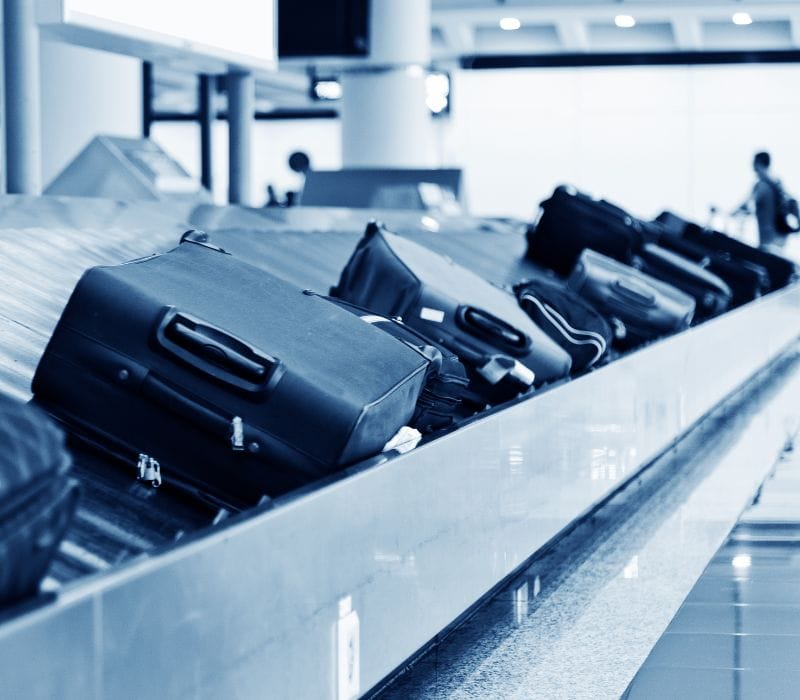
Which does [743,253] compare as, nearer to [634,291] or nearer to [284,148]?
[634,291]

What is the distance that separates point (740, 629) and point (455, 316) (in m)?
1.05

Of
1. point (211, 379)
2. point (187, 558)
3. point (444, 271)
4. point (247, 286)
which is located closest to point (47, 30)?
point (444, 271)

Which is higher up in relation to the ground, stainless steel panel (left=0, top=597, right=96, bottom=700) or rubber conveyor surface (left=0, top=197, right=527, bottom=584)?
stainless steel panel (left=0, top=597, right=96, bottom=700)

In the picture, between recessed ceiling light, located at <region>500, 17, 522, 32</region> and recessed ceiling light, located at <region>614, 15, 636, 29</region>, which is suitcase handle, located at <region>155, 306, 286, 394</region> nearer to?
recessed ceiling light, located at <region>500, 17, 522, 32</region>

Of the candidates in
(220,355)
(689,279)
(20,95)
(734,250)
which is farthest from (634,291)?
(220,355)

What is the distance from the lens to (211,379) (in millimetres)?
2100

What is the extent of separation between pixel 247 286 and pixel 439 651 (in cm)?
79

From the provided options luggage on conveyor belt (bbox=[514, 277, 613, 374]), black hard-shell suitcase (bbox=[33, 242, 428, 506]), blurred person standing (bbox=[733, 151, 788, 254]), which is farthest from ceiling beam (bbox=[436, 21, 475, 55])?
black hard-shell suitcase (bbox=[33, 242, 428, 506])

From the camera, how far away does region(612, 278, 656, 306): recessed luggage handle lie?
17.4ft

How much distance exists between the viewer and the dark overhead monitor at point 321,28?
9.62m

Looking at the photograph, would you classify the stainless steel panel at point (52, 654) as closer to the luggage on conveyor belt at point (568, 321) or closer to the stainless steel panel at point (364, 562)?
the stainless steel panel at point (364, 562)

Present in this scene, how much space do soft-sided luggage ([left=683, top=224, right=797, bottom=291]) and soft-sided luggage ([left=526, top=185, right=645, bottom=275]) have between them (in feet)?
5.54

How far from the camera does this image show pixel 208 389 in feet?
6.91

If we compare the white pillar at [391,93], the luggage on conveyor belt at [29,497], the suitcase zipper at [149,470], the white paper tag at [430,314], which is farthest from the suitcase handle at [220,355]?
the white pillar at [391,93]
